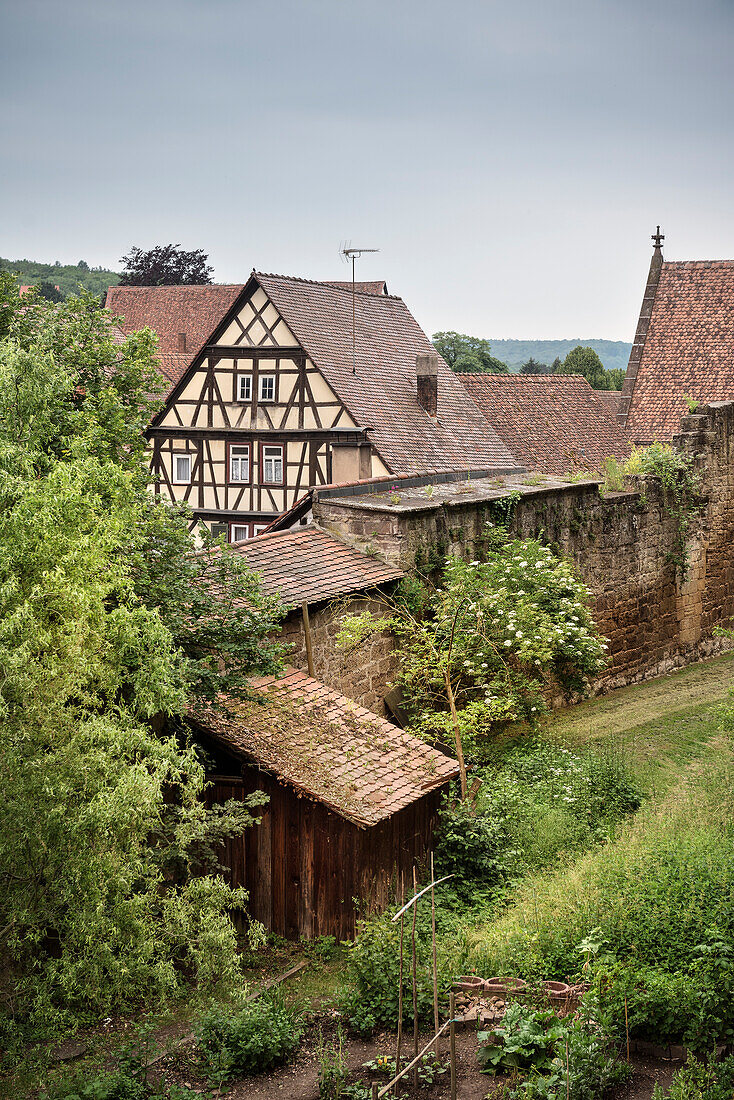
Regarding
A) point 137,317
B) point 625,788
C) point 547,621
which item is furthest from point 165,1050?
point 137,317

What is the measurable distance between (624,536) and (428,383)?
10.9 meters

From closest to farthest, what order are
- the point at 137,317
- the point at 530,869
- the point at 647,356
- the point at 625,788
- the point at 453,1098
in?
the point at 453,1098, the point at 530,869, the point at 625,788, the point at 647,356, the point at 137,317

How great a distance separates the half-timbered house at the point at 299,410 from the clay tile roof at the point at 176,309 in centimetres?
1740

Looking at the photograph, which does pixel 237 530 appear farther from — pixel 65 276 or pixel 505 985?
pixel 65 276

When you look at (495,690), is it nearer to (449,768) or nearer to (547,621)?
(547,621)

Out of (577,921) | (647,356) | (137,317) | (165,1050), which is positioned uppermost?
(137,317)

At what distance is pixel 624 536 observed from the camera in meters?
17.3

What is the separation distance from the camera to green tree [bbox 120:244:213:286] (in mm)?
56531

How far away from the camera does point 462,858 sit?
391 inches

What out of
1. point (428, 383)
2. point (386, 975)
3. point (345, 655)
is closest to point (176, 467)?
point (428, 383)

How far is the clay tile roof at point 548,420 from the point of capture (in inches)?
1153

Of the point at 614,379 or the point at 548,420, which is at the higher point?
the point at 614,379

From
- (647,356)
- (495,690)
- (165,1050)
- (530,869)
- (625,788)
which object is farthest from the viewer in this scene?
(647,356)

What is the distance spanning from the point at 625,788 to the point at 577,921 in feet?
12.0
